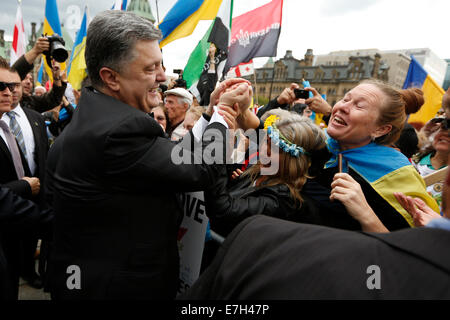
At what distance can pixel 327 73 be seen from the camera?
6406cm

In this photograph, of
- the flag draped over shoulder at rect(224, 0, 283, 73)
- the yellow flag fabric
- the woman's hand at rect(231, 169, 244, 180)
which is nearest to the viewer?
the woman's hand at rect(231, 169, 244, 180)

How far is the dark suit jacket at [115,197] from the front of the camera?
125 cm

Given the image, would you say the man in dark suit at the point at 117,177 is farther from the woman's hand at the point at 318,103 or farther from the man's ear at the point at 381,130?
the woman's hand at the point at 318,103

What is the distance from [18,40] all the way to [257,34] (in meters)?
4.37

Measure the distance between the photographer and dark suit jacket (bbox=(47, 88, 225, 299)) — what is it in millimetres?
2525

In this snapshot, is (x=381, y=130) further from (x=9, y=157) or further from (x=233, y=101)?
(x=9, y=157)

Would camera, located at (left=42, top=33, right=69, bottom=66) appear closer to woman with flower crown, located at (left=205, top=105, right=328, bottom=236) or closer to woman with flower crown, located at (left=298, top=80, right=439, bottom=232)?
woman with flower crown, located at (left=205, top=105, right=328, bottom=236)

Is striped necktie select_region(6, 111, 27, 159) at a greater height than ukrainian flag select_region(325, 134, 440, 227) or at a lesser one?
lesser

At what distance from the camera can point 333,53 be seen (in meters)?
73.2

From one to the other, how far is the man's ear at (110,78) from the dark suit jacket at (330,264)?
1.00m

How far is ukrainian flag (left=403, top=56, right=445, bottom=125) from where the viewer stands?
15.3ft

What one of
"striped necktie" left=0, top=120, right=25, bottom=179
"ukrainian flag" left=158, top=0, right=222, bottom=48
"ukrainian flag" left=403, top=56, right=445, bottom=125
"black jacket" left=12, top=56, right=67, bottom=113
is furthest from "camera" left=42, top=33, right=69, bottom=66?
"ukrainian flag" left=403, top=56, right=445, bottom=125
